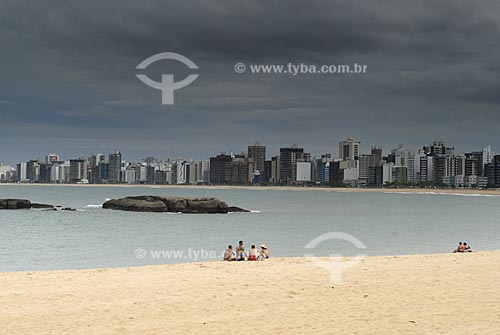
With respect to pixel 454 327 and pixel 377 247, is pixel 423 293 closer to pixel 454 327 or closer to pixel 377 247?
pixel 454 327

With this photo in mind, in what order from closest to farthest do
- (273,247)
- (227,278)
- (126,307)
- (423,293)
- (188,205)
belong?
(126,307), (423,293), (227,278), (273,247), (188,205)

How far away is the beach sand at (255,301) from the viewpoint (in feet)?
42.2

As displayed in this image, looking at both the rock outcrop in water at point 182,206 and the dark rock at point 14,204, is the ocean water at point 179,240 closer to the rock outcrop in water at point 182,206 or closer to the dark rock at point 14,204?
the rock outcrop in water at point 182,206

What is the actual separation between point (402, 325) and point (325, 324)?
72.6 inches

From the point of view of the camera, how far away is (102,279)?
2045 cm

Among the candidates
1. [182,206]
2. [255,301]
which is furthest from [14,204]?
[255,301]

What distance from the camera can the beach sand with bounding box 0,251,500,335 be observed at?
12867mm

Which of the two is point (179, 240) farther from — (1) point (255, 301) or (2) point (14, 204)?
(2) point (14, 204)

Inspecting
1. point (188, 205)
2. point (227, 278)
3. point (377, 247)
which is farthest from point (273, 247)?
point (188, 205)

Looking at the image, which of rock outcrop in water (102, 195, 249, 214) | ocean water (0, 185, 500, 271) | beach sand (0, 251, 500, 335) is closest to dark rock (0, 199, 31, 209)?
rock outcrop in water (102, 195, 249, 214)

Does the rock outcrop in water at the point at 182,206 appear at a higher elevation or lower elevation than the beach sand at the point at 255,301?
lower

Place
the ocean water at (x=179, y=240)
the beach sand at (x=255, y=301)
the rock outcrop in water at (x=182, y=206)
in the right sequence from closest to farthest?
1. the beach sand at (x=255, y=301)
2. the ocean water at (x=179, y=240)
3. the rock outcrop in water at (x=182, y=206)

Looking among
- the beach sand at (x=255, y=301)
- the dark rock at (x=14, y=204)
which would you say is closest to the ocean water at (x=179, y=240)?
the beach sand at (x=255, y=301)

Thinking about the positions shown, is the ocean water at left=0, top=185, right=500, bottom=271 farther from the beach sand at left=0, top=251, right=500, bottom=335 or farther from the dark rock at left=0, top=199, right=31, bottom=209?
the dark rock at left=0, top=199, right=31, bottom=209
